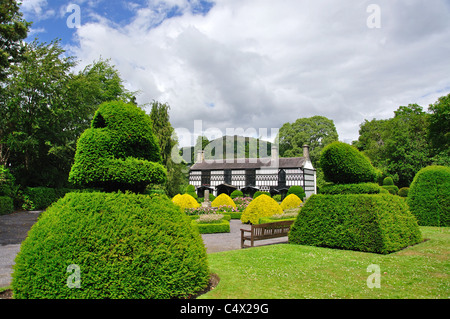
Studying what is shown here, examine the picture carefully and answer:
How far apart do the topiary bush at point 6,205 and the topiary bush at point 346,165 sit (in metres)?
22.8

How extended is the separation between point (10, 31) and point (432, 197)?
23682 mm

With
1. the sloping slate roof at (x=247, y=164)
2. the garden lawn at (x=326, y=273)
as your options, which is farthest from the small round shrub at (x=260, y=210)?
the sloping slate roof at (x=247, y=164)

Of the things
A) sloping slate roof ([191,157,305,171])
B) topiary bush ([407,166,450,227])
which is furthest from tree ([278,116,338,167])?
topiary bush ([407,166,450,227])

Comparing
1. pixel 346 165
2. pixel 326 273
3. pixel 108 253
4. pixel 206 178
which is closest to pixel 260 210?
pixel 346 165

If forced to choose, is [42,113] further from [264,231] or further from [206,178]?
[206,178]

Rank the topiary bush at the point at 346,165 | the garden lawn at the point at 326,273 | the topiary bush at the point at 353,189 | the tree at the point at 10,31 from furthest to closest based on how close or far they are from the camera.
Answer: the tree at the point at 10,31
the topiary bush at the point at 346,165
the topiary bush at the point at 353,189
the garden lawn at the point at 326,273

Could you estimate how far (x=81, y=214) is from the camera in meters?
4.84

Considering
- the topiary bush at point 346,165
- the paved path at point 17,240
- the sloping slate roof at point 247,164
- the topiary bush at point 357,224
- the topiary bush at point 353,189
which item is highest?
the sloping slate roof at point 247,164

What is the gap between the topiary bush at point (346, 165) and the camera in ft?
33.7

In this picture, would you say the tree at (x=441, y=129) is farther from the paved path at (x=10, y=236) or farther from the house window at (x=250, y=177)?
the paved path at (x=10, y=236)

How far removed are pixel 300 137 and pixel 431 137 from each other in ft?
72.5

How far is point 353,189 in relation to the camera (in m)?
10.3

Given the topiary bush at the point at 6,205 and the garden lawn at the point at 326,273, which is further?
the topiary bush at the point at 6,205
